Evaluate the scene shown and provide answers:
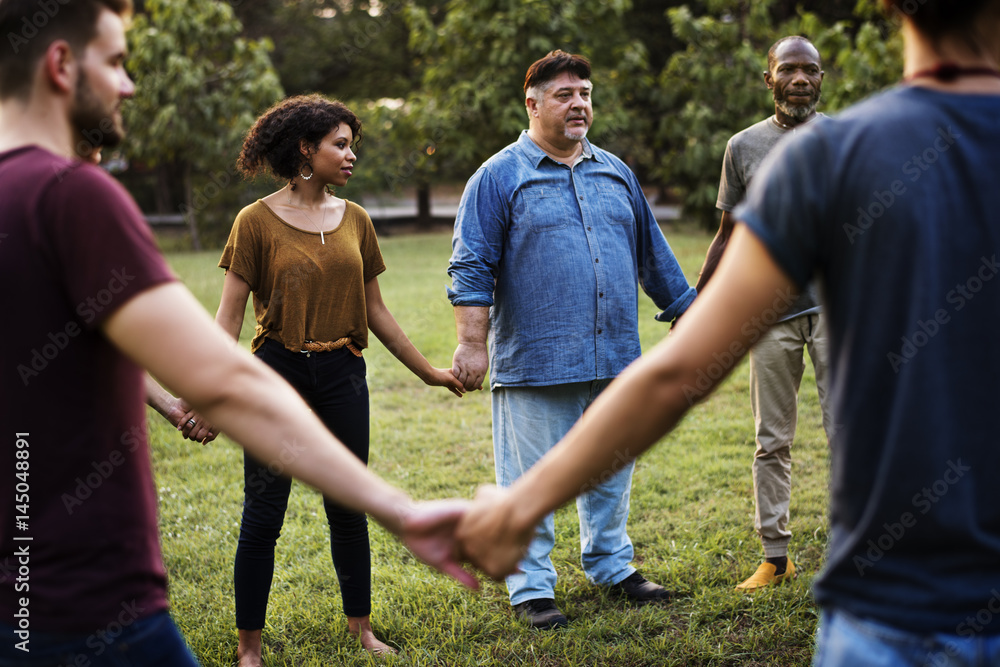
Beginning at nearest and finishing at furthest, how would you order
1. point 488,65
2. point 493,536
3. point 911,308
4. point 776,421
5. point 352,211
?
point 911,308, point 493,536, point 352,211, point 776,421, point 488,65

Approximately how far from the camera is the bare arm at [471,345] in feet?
13.9

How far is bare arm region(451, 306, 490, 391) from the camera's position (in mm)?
4227

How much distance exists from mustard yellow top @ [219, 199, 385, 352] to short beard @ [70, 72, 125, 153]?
1906 millimetres

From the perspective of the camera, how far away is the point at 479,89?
2169 cm

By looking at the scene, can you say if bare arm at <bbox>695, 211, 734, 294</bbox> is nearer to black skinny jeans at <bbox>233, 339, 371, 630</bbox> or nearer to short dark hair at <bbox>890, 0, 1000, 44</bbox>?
black skinny jeans at <bbox>233, 339, 371, 630</bbox>

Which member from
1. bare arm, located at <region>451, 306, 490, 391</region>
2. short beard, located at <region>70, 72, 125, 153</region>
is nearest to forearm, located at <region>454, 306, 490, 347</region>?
bare arm, located at <region>451, 306, 490, 391</region>

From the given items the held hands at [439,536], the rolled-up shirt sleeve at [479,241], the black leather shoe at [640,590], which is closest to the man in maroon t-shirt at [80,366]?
the held hands at [439,536]

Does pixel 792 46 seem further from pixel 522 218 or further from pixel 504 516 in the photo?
pixel 504 516

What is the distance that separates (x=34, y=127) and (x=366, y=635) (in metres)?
2.91

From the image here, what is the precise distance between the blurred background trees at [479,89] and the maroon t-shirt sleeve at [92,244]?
664 inches

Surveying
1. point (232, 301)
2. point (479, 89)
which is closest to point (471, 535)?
point (232, 301)

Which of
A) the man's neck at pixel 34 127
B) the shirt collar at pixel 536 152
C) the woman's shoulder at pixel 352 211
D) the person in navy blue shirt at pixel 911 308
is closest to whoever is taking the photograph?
the person in navy blue shirt at pixel 911 308

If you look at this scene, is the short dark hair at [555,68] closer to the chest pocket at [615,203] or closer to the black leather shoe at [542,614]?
the chest pocket at [615,203]

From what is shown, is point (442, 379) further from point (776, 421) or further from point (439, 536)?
point (439, 536)
